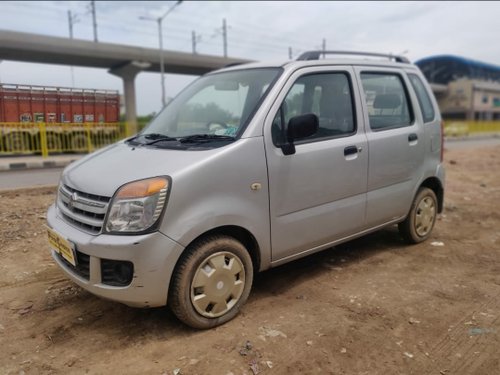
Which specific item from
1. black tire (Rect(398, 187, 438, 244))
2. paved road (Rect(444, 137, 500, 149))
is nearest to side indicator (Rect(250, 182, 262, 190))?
black tire (Rect(398, 187, 438, 244))

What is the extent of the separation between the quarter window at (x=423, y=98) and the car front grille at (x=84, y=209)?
3566mm

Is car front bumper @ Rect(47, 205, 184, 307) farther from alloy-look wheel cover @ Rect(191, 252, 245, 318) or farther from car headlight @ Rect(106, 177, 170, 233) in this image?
alloy-look wheel cover @ Rect(191, 252, 245, 318)

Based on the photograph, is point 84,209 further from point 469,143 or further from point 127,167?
point 469,143

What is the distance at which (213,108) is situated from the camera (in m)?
3.69

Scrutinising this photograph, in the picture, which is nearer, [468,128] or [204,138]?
[204,138]

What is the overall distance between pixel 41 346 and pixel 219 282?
1.24m

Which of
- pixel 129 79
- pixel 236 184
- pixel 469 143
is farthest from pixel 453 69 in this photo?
pixel 236 184

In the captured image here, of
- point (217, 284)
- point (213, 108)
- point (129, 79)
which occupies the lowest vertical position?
point (217, 284)

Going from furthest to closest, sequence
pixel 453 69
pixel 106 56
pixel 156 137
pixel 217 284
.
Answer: pixel 453 69, pixel 106 56, pixel 156 137, pixel 217 284

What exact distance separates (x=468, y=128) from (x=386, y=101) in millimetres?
39319

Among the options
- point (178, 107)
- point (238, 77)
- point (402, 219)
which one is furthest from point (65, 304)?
point (402, 219)

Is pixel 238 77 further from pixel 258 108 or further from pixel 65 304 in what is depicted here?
pixel 65 304

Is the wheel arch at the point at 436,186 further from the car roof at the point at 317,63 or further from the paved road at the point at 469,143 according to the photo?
the paved road at the point at 469,143

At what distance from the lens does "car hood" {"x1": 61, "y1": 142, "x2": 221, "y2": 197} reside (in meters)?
2.74
